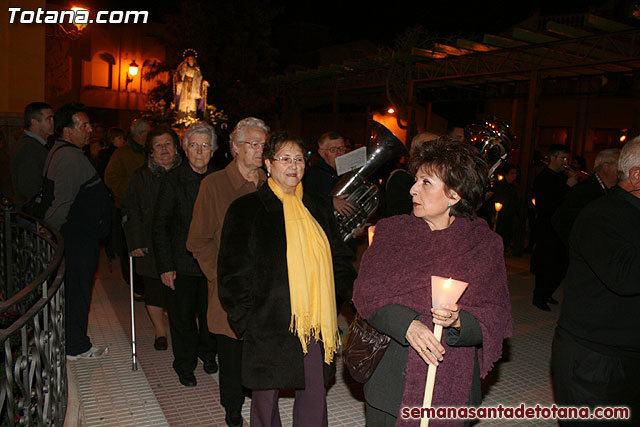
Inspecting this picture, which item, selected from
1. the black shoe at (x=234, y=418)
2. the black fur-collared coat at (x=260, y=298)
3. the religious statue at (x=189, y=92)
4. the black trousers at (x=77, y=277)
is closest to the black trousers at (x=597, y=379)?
the black fur-collared coat at (x=260, y=298)

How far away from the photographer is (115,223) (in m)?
7.23

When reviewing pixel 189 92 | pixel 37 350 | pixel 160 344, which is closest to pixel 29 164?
pixel 160 344

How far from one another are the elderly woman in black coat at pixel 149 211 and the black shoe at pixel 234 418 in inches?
68.1

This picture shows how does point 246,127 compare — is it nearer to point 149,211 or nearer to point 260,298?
point 260,298

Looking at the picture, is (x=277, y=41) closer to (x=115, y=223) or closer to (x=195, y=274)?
(x=115, y=223)

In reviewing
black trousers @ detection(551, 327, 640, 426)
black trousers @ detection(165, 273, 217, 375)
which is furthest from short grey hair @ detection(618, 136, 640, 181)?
black trousers @ detection(165, 273, 217, 375)

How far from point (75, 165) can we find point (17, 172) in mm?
760

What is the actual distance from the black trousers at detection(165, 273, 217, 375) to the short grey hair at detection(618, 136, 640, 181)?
315 cm

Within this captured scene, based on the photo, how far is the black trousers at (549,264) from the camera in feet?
22.1

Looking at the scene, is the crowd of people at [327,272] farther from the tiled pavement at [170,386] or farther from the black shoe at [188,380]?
the tiled pavement at [170,386]

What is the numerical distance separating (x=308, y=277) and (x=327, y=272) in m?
0.19

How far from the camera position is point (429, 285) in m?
2.24

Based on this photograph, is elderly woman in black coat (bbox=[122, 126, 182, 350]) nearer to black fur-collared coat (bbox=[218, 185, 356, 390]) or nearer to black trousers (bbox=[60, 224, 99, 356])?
black trousers (bbox=[60, 224, 99, 356])

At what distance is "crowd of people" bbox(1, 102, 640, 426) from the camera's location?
2.27 meters
